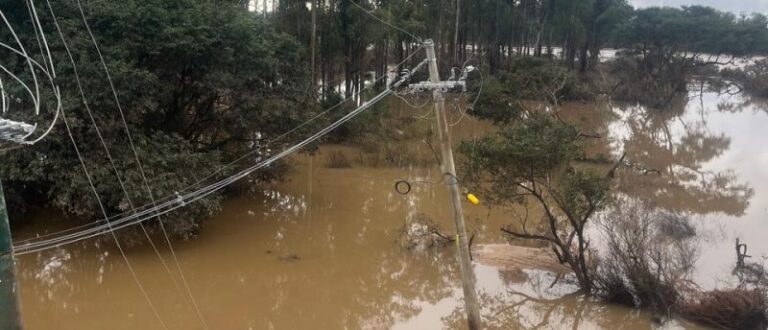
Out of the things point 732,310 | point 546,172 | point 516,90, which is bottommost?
point 732,310

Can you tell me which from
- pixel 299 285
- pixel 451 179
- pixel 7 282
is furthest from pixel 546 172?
pixel 7 282

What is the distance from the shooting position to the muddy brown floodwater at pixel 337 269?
1042cm

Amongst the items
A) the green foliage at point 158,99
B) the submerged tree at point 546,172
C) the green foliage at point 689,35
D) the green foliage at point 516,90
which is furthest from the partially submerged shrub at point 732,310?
the green foliage at point 689,35

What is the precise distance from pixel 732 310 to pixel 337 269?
6706 millimetres

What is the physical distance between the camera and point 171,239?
13.0 m

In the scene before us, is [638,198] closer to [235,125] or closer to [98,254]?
[235,125]

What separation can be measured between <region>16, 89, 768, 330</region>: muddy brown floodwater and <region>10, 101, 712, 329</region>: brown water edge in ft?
0.11

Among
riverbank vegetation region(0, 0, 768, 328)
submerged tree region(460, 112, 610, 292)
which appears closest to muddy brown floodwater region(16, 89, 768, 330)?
riverbank vegetation region(0, 0, 768, 328)

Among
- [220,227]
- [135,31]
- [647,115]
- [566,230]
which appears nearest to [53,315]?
[220,227]

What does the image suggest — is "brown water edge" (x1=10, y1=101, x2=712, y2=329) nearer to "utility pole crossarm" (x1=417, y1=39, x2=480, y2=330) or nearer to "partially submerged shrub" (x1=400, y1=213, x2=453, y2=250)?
"partially submerged shrub" (x1=400, y1=213, x2=453, y2=250)

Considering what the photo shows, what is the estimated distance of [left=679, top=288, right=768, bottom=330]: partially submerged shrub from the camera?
30.9ft

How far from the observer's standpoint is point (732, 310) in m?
9.48

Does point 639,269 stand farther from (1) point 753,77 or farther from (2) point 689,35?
(1) point 753,77

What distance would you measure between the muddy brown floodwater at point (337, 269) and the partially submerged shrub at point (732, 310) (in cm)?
28
